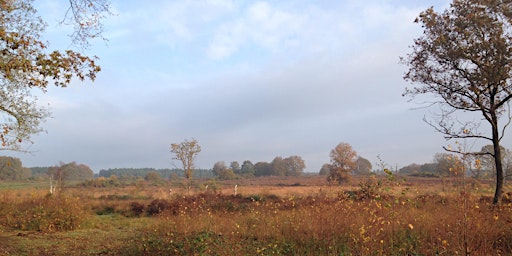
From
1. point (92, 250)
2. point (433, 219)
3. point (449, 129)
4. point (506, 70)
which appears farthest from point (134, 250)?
point (506, 70)

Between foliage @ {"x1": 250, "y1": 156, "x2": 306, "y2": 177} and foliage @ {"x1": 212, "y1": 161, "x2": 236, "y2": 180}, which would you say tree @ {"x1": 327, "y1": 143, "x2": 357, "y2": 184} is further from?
foliage @ {"x1": 250, "y1": 156, "x2": 306, "y2": 177}

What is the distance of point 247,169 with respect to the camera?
96000mm

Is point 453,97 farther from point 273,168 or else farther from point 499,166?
point 273,168

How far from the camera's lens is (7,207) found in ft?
50.0

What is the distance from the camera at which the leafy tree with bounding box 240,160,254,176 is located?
91.6 meters

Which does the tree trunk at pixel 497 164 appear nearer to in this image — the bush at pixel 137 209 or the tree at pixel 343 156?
the bush at pixel 137 209

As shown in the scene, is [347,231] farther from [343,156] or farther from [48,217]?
[343,156]

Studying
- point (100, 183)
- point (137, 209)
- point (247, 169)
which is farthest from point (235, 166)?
point (137, 209)

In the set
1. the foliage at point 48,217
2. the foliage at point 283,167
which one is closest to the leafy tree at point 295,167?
the foliage at point 283,167

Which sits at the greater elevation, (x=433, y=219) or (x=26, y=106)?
(x=26, y=106)

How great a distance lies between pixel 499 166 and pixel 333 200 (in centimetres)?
Answer: 539

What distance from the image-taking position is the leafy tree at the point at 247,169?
91600 millimetres

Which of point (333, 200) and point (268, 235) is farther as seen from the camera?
point (333, 200)

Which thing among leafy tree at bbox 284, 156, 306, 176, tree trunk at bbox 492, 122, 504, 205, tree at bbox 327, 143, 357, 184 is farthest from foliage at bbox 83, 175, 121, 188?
tree trunk at bbox 492, 122, 504, 205
